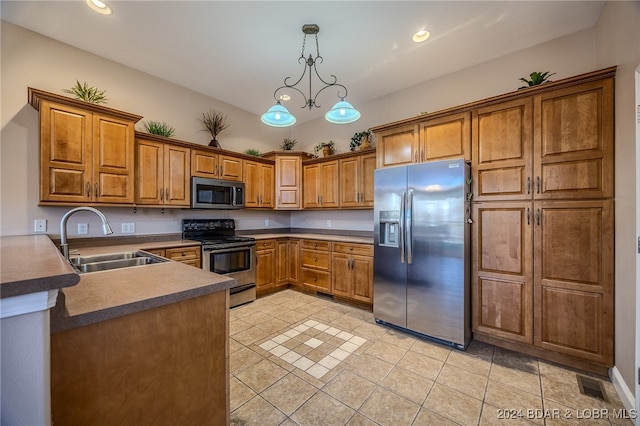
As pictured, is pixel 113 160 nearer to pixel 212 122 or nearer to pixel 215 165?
pixel 215 165

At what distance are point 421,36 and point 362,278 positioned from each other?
282 centimetres

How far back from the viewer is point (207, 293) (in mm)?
1195

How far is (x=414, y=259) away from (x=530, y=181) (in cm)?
124

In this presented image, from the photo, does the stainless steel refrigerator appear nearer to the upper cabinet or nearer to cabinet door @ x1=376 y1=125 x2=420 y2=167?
cabinet door @ x1=376 y1=125 x2=420 y2=167

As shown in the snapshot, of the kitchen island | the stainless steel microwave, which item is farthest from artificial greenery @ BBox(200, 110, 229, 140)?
the kitchen island

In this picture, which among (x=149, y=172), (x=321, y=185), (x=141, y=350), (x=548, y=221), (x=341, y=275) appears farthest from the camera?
(x=321, y=185)

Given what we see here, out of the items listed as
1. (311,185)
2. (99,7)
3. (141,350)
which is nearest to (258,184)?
(311,185)

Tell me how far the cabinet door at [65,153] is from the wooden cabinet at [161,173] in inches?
19.1

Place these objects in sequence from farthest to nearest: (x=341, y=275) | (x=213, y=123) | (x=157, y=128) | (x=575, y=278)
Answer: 1. (x=213, y=123)
2. (x=341, y=275)
3. (x=157, y=128)
4. (x=575, y=278)

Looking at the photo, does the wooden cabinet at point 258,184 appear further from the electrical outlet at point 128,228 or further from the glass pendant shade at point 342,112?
the glass pendant shade at point 342,112

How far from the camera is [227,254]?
3.48m

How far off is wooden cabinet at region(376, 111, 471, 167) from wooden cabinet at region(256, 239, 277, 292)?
2089 mm

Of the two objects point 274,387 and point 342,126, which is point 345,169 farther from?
point 274,387

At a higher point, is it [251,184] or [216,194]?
[251,184]
